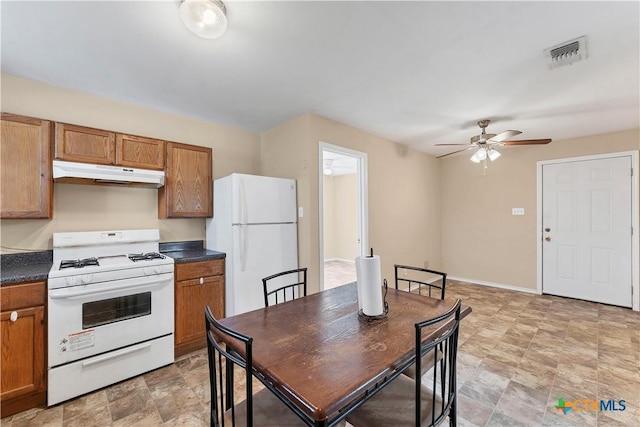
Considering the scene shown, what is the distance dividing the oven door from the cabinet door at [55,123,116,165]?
1.14m

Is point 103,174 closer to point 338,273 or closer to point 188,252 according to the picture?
point 188,252

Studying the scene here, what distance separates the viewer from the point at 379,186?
402 cm

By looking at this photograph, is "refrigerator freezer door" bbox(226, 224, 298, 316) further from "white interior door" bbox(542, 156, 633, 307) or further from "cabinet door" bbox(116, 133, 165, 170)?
"white interior door" bbox(542, 156, 633, 307)

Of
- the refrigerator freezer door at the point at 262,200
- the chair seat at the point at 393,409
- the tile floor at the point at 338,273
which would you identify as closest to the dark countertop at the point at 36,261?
the refrigerator freezer door at the point at 262,200

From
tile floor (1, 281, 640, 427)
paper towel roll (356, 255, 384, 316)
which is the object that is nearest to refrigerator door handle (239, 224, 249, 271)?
tile floor (1, 281, 640, 427)

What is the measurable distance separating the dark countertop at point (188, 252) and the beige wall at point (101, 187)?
0.24ft

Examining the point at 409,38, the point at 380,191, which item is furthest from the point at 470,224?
the point at 409,38

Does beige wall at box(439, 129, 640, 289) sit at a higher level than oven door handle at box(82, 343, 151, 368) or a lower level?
higher

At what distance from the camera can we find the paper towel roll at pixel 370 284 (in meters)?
1.40

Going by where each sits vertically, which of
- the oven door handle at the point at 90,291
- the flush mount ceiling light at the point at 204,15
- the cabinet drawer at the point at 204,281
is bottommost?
the cabinet drawer at the point at 204,281

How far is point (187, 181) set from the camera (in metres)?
2.96

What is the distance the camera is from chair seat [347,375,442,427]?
1139mm

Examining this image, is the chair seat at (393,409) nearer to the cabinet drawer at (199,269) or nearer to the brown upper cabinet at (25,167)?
the cabinet drawer at (199,269)

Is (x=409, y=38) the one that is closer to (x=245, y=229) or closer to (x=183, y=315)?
(x=245, y=229)
